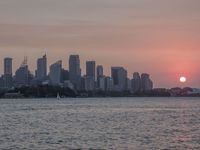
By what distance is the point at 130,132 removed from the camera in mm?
63188

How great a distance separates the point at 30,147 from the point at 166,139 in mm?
13408

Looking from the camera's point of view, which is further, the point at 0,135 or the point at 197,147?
the point at 0,135

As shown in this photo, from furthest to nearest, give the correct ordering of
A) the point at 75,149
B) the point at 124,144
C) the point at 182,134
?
the point at 182,134
the point at 124,144
the point at 75,149

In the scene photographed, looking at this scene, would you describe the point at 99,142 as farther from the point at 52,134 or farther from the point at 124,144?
the point at 52,134

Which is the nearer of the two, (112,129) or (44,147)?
(44,147)

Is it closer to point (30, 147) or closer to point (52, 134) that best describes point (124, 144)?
point (30, 147)

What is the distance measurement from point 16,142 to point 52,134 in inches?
337

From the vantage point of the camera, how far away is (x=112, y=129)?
68000 mm

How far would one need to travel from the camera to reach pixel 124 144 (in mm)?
50844

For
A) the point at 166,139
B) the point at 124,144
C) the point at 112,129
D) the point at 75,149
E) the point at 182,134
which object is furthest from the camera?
the point at 112,129

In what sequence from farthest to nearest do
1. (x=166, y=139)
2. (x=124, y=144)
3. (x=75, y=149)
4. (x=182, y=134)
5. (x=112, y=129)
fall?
(x=112, y=129) → (x=182, y=134) → (x=166, y=139) → (x=124, y=144) → (x=75, y=149)

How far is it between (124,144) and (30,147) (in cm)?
815

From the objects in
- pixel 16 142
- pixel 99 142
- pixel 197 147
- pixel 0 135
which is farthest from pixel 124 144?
pixel 0 135

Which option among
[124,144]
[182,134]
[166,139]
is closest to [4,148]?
[124,144]
